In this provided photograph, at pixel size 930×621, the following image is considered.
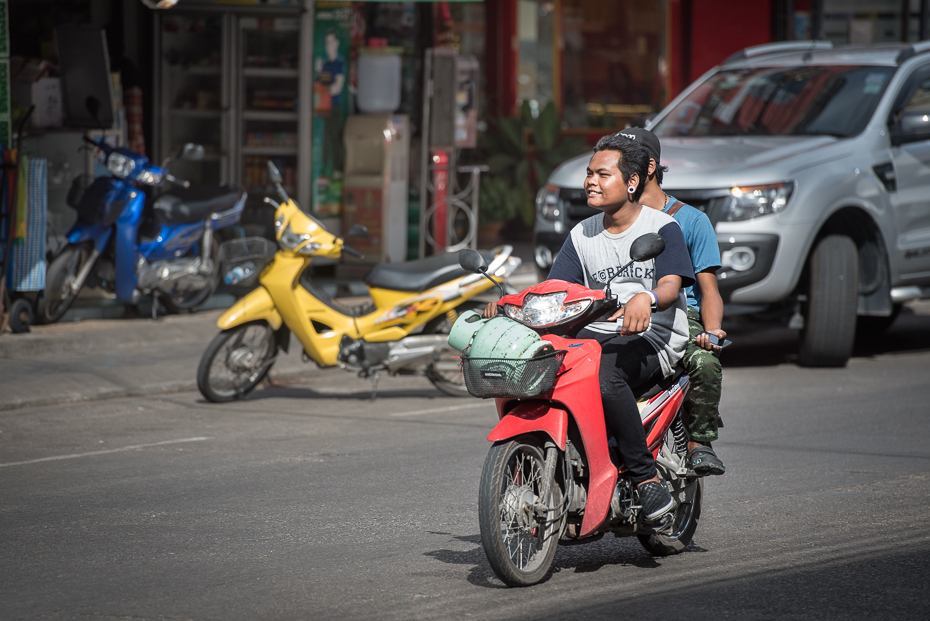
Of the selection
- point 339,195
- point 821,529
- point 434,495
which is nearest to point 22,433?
point 434,495

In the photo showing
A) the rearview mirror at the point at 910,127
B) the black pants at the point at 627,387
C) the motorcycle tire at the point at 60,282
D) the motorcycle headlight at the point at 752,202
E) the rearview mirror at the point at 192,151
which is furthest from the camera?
the rearview mirror at the point at 192,151

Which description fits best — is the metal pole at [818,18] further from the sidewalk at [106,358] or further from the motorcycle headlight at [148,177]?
the motorcycle headlight at [148,177]

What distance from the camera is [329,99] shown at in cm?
1388

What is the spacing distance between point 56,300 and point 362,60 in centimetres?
473

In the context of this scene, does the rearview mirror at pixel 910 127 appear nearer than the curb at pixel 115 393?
No

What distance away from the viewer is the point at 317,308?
8867mm

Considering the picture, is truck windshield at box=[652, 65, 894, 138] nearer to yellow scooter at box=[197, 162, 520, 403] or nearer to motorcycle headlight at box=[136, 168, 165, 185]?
yellow scooter at box=[197, 162, 520, 403]

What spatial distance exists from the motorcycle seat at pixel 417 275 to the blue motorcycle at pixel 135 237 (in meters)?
2.76

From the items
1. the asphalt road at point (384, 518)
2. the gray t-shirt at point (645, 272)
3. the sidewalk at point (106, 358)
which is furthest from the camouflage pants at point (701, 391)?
the sidewalk at point (106, 358)

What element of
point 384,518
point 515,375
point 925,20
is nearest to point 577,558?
point 384,518

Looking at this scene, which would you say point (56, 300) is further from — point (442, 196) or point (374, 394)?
point (442, 196)

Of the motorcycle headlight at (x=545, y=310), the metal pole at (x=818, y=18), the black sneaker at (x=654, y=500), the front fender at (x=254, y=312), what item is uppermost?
the metal pole at (x=818, y=18)

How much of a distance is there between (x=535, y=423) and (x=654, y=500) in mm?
590

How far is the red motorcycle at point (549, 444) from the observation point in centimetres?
446
